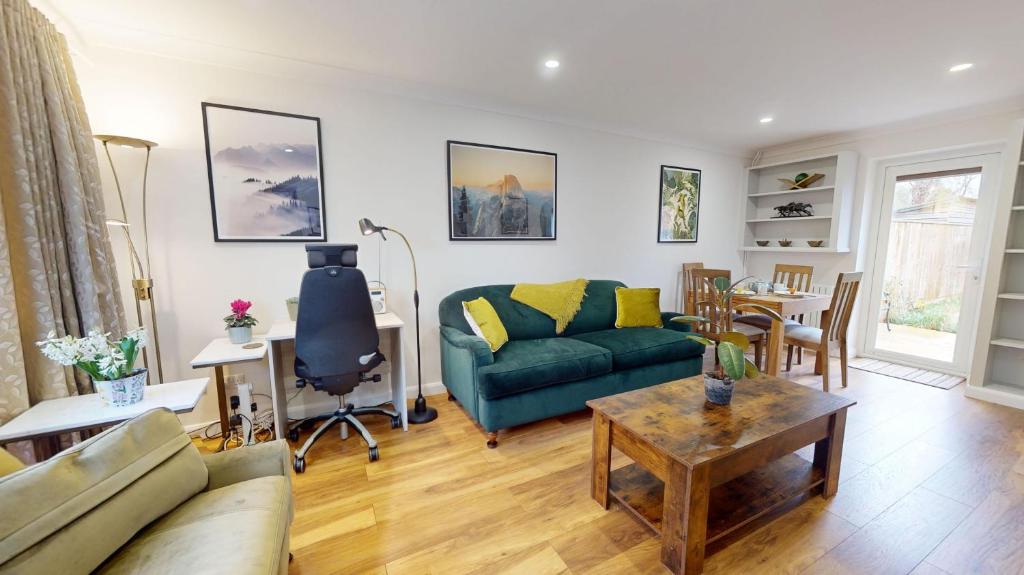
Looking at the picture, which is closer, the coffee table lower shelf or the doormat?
the coffee table lower shelf

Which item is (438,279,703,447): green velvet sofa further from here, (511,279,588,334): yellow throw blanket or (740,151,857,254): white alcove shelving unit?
(740,151,857,254): white alcove shelving unit

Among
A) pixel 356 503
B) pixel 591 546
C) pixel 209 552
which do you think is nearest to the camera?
pixel 209 552

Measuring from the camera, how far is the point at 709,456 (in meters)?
1.36

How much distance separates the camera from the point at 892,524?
1.67m

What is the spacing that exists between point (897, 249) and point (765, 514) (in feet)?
12.3

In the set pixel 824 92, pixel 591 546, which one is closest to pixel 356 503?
pixel 591 546

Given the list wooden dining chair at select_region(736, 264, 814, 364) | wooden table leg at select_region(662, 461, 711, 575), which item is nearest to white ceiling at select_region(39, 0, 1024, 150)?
wooden dining chair at select_region(736, 264, 814, 364)

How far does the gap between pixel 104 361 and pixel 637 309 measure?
3219 millimetres

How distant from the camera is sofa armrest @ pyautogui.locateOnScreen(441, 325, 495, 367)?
7.57 feet

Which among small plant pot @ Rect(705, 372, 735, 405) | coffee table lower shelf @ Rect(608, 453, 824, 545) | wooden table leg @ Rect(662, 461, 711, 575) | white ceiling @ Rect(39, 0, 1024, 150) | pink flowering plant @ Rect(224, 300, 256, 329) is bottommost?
coffee table lower shelf @ Rect(608, 453, 824, 545)

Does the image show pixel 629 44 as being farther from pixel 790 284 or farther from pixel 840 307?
pixel 790 284

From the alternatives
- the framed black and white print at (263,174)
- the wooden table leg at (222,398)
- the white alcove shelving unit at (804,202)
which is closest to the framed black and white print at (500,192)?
the framed black and white print at (263,174)

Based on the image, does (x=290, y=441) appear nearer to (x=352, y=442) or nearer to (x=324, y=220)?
(x=352, y=442)

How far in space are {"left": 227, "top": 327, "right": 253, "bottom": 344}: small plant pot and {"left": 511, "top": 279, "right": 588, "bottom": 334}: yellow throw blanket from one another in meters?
1.78
